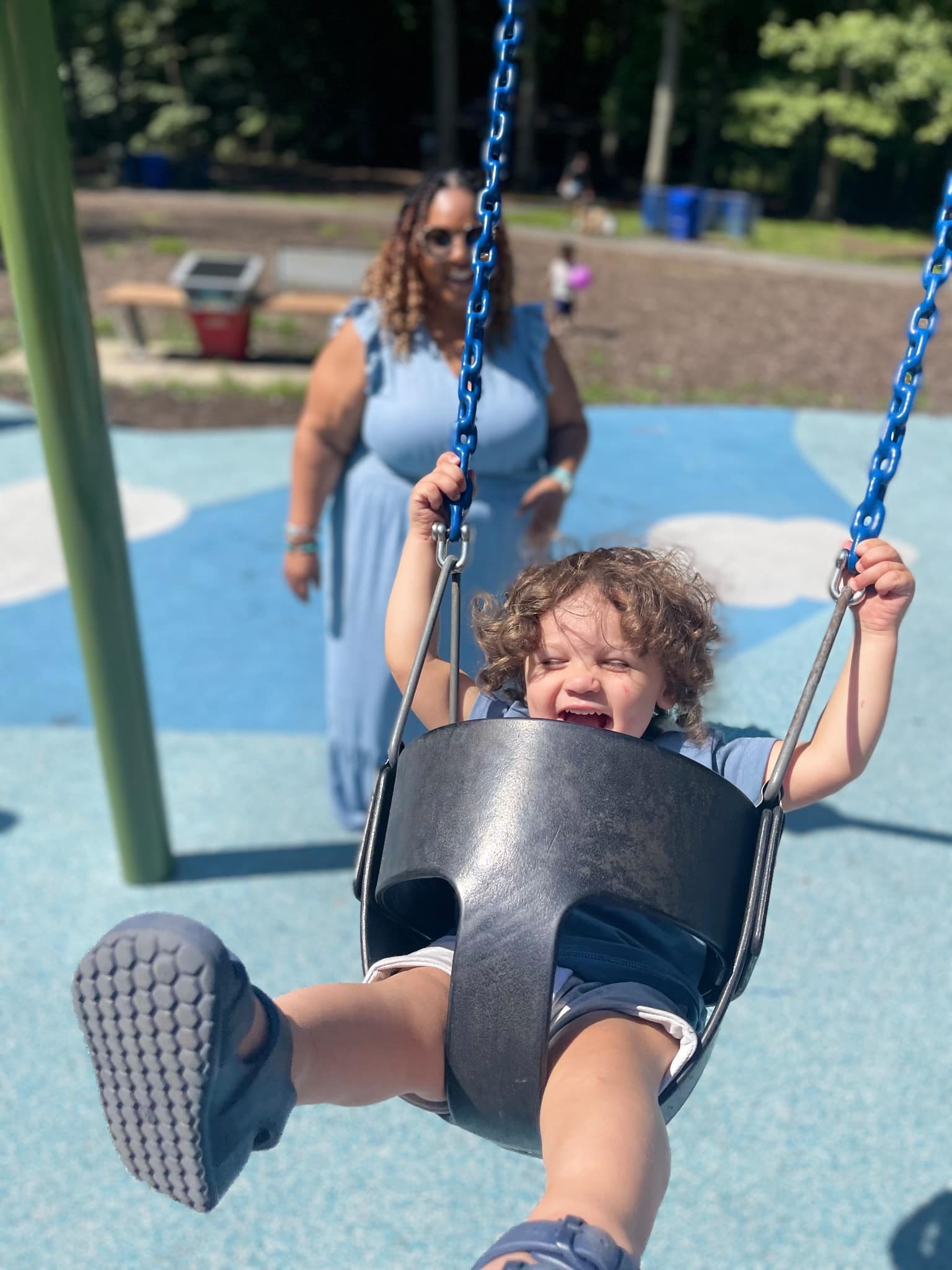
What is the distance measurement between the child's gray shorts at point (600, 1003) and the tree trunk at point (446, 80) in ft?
81.6

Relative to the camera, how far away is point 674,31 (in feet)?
72.9

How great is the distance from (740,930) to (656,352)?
9.93 m

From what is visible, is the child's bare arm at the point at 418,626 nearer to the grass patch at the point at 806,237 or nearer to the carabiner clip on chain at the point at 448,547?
the carabiner clip on chain at the point at 448,547

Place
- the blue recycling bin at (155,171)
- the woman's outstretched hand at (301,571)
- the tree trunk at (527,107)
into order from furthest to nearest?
the tree trunk at (527,107)
the blue recycling bin at (155,171)
the woman's outstretched hand at (301,571)

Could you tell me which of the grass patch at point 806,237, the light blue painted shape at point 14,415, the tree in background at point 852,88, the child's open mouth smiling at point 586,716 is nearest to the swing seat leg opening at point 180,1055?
the child's open mouth smiling at point 586,716

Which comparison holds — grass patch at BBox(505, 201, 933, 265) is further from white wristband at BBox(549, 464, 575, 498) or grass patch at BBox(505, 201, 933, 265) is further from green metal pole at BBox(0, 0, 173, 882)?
green metal pole at BBox(0, 0, 173, 882)

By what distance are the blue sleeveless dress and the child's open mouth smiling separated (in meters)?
0.82

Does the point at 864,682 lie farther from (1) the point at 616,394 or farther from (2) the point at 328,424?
(1) the point at 616,394

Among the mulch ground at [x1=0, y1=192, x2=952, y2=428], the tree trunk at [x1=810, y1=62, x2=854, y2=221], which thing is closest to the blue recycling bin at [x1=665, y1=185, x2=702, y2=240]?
the mulch ground at [x1=0, y1=192, x2=952, y2=428]

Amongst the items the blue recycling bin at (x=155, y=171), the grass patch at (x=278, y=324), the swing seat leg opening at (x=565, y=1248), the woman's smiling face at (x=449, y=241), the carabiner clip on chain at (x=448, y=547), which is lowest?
the blue recycling bin at (x=155, y=171)

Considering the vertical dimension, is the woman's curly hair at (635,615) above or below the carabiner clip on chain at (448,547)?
below

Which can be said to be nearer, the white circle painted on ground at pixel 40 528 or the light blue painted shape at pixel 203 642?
the light blue painted shape at pixel 203 642

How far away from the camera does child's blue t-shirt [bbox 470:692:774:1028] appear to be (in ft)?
5.58

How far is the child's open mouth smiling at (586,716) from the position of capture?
1727 mm
